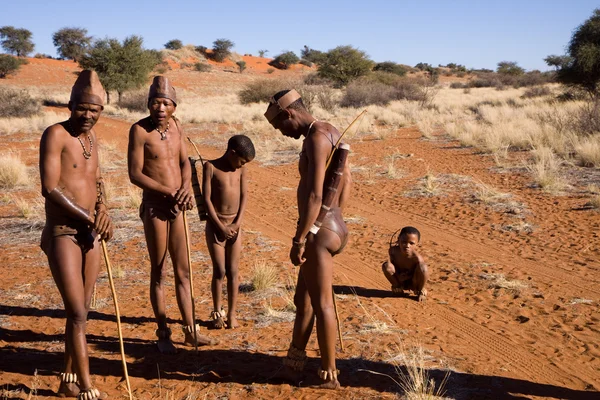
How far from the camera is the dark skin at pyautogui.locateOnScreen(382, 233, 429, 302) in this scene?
18.1 feet

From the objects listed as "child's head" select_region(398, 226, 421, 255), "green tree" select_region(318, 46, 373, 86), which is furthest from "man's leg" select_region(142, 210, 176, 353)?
"green tree" select_region(318, 46, 373, 86)

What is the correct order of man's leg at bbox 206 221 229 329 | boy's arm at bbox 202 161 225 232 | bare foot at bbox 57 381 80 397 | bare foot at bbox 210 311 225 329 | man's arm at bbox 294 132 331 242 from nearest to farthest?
man's arm at bbox 294 132 331 242
bare foot at bbox 57 381 80 397
boy's arm at bbox 202 161 225 232
man's leg at bbox 206 221 229 329
bare foot at bbox 210 311 225 329

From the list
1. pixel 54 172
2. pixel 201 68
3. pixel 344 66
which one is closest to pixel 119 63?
pixel 344 66

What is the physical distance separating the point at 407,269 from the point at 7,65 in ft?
173

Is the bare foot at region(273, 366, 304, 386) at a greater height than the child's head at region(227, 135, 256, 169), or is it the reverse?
the child's head at region(227, 135, 256, 169)

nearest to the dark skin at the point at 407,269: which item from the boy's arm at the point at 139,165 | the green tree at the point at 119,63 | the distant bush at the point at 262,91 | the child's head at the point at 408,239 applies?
the child's head at the point at 408,239

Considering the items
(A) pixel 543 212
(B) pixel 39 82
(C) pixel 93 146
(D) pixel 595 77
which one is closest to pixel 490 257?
(A) pixel 543 212

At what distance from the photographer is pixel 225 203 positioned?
463cm

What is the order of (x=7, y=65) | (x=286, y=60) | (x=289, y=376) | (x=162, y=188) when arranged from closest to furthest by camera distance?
1. (x=289, y=376)
2. (x=162, y=188)
3. (x=7, y=65)
4. (x=286, y=60)

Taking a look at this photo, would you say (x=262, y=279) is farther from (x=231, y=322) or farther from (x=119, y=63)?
(x=119, y=63)

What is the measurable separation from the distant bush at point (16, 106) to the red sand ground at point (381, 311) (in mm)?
18918

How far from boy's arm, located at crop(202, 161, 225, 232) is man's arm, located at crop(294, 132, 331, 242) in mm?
1412

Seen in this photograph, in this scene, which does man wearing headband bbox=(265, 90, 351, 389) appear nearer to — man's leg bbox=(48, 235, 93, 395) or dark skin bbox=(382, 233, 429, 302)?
man's leg bbox=(48, 235, 93, 395)

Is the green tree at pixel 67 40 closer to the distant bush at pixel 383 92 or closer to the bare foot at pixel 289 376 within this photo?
the distant bush at pixel 383 92
